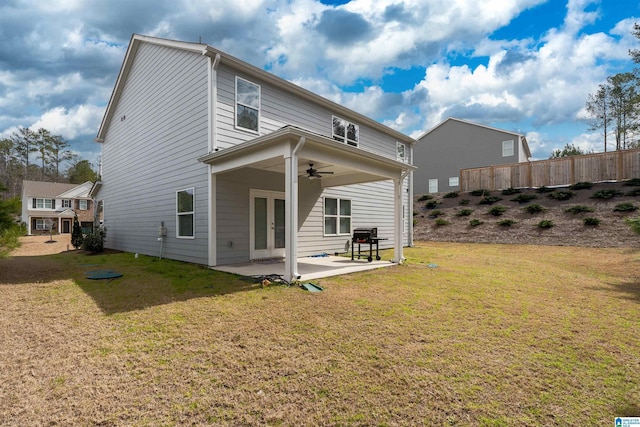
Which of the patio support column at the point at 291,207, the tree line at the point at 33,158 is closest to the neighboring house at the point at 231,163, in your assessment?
the patio support column at the point at 291,207

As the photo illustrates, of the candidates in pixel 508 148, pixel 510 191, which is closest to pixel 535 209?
pixel 510 191

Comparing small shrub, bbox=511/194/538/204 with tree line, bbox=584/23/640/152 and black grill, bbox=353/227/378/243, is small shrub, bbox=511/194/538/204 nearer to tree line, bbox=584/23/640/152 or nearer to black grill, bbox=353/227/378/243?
tree line, bbox=584/23/640/152

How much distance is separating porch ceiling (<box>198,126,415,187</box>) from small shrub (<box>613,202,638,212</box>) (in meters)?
12.4

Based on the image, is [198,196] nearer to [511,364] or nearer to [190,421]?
[190,421]

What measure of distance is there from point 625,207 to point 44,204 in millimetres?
47269

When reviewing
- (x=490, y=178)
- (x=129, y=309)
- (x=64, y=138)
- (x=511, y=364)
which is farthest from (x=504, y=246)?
(x=64, y=138)

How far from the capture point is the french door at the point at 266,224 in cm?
887

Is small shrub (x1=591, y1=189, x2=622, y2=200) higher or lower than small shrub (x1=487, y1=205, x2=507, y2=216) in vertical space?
higher

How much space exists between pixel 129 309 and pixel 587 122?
36.1m

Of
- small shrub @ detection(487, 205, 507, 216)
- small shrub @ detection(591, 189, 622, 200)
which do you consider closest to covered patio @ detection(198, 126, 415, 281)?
small shrub @ detection(487, 205, 507, 216)

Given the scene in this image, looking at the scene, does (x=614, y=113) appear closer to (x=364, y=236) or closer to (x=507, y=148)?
(x=507, y=148)

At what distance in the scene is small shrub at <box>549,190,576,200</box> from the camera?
1652 cm

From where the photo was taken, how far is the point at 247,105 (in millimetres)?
8594

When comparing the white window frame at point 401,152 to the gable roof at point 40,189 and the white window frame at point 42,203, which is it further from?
the white window frame at point 42,203
